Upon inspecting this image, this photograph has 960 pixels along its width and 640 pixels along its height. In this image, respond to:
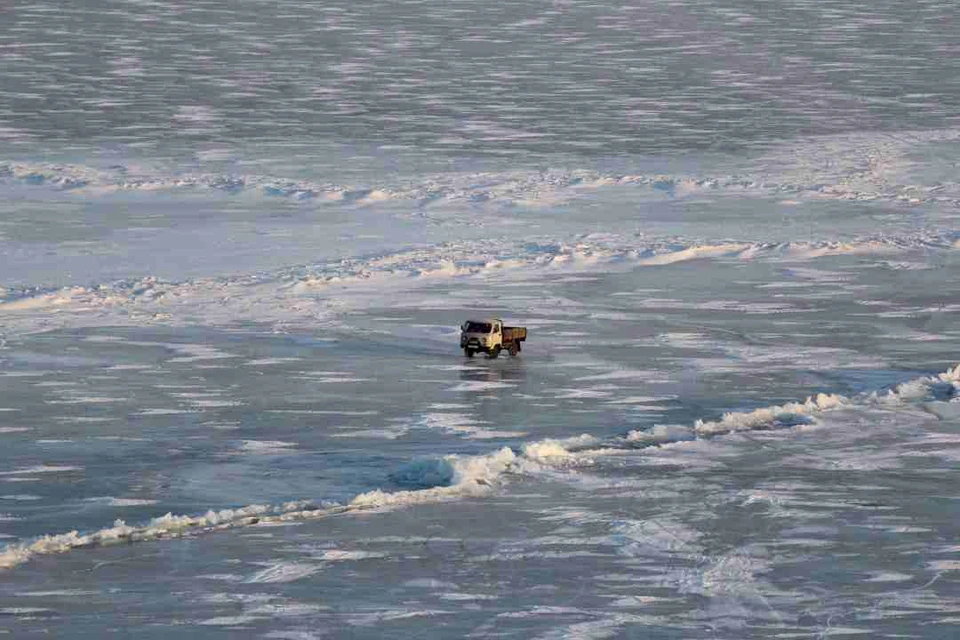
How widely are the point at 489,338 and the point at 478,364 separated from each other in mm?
202

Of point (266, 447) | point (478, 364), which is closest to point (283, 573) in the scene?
point (266, 447)

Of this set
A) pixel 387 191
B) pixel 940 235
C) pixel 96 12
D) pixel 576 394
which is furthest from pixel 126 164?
pixel 96 12

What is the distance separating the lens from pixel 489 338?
45.1 feet

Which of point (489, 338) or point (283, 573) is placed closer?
point (283, 573)

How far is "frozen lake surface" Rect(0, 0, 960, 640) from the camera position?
8.82 meters

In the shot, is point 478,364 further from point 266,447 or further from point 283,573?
point 283,573

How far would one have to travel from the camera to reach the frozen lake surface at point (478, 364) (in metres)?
8.82

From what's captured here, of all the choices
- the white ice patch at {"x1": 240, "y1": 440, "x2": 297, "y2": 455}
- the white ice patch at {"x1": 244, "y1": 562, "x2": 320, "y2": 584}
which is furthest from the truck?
the white ice patch at {"x1": 244, "y1": 562, "x2": 320, "y2": 584}

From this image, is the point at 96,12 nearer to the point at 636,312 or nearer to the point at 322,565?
the point at 636,312

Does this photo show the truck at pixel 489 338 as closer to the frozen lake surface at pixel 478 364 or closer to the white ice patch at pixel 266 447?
the frozen lake surface at pixel 478 364

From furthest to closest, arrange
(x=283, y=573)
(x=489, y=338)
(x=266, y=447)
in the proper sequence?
(x=489, y=338), (x=266, y=447), (x=283, y=573)

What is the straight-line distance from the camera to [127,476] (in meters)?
10.6

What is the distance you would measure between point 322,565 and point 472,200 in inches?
487

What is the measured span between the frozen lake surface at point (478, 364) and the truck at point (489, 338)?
18 cm
